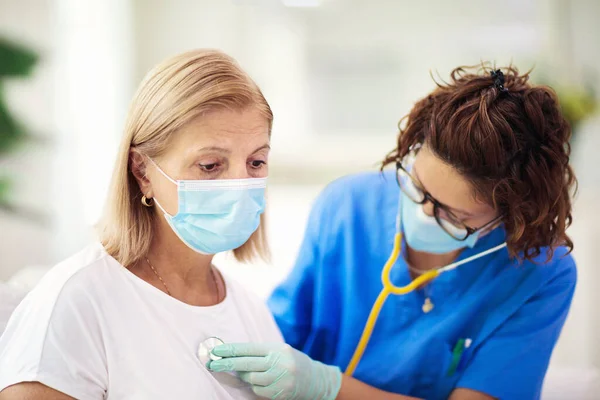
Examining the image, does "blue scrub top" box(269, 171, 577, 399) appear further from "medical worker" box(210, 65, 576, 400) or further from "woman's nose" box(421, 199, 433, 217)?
"woman's nose" box(421, 199, 433, 217)

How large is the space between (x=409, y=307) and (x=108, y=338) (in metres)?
0.86

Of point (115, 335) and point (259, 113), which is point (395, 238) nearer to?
point (259, 113)

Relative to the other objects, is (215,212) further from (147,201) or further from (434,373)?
(434,373)

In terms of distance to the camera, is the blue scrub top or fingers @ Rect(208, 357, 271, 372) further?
the blue scrub top

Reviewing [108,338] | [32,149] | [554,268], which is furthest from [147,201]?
[32,149]

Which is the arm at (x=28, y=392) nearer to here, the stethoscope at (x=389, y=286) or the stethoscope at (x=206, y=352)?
the stethoscope at (x=206, y=352)

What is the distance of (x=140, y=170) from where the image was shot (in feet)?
4.19

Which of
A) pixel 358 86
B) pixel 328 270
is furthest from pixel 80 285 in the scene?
pixel 358 86

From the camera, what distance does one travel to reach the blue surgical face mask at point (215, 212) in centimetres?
123

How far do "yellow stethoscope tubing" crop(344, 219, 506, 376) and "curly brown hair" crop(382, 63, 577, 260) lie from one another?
0.45 ft

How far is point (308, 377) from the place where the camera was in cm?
141

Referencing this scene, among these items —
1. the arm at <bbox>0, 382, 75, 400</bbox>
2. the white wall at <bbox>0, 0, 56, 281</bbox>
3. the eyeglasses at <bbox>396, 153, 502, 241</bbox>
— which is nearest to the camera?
the arm at <bbox>0, 382, 75, 400</bbox>

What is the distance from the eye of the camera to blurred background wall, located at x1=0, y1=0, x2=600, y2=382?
2.60 meters

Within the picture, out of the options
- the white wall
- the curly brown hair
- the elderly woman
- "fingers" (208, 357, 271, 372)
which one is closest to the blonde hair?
the elderly woman
